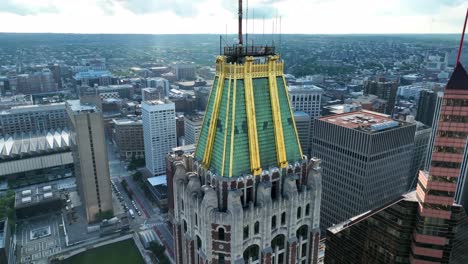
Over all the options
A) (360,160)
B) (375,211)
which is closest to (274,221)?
(375,211)

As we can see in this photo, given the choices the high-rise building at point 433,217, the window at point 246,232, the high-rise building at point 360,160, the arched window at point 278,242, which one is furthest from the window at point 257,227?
the high-rise building at point 360,160

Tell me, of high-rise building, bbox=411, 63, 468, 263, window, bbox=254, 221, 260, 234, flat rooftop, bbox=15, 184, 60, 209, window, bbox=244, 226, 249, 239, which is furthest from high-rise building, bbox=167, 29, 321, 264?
flat rooftop, bbox=15, 184, 60, 209

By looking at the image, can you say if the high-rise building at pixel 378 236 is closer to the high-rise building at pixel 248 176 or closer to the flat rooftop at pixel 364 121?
the high-rise building at pixel 248 176

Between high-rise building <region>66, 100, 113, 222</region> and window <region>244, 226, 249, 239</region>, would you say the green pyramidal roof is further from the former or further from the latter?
high-rise building <region>66, 100, 113, 222</region>

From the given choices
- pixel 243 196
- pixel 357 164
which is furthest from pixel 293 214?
pixel 357 164

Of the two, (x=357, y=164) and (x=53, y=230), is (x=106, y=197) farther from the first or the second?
(x=357, y=164)

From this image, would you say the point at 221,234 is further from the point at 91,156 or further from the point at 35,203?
the point at 35,203

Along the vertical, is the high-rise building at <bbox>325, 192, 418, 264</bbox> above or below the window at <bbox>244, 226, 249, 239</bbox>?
below
